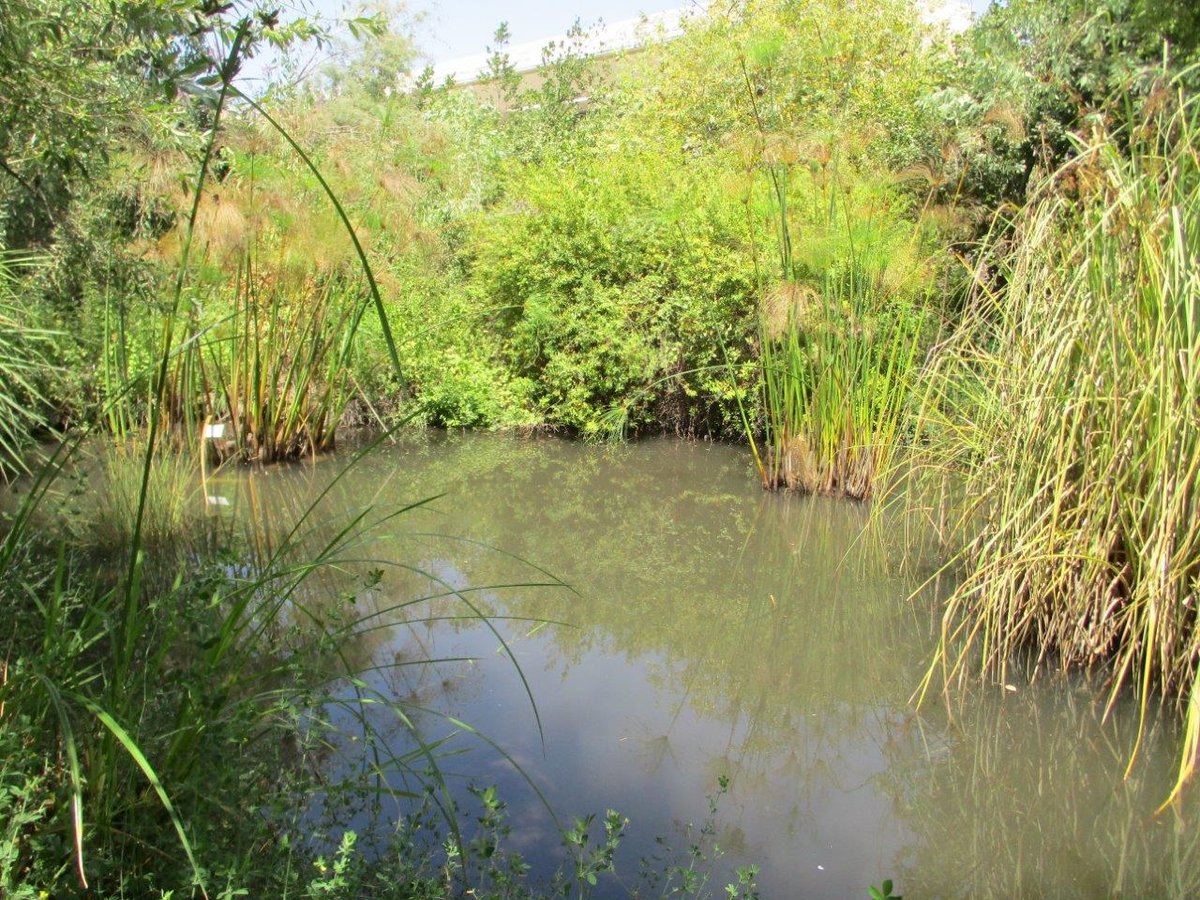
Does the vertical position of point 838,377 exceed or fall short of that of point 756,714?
it exceeds it

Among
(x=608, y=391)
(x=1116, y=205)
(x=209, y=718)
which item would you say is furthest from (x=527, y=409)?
(x=209, y=718)

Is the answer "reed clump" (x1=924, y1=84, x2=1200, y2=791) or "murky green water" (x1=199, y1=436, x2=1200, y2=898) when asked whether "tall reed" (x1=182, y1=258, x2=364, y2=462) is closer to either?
"murky green water" (x1=199, y1=436, x2=1200, y2=898)

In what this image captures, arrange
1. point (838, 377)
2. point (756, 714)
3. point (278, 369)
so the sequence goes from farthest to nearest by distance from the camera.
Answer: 1. point (278, 369)
2. point (838, 377)
3. point (756, 714)

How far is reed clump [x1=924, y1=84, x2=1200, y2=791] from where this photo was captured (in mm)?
3271

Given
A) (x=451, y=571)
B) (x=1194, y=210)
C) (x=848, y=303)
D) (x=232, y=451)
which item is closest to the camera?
(x=1194, y=210)

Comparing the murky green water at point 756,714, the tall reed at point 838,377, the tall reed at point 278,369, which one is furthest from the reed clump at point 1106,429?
the tall reed at point 278,369

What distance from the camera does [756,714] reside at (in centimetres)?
386

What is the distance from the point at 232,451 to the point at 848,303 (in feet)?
13.9

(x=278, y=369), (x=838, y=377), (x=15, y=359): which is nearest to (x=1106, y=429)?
(x=838, y=377)

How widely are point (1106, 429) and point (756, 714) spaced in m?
1.48

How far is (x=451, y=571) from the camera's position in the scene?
18.1 feet

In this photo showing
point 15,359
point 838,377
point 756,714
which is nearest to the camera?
point 756,714

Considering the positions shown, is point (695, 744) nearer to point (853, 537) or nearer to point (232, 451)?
point (853, 537)

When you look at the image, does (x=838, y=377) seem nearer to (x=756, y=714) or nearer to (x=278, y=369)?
(x=756, y=714)
